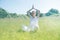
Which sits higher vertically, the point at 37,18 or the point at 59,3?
the point at 59,3

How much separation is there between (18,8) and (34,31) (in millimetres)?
377

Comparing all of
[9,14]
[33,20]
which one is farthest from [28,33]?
[9,14]

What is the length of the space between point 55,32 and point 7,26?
0.61 meters

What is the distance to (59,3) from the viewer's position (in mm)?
2104

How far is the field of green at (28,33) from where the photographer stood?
6.34 feet

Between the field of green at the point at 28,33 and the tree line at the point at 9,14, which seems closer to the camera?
the field of green at the point at 28,33

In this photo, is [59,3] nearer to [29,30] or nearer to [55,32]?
[55,32]

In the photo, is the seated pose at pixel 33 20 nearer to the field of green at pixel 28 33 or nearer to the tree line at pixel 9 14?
the field of green at pixel 28 33

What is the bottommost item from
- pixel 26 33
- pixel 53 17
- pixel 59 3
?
pixel 26 33

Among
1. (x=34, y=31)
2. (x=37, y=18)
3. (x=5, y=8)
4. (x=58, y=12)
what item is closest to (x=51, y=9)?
(x=58, y=12)

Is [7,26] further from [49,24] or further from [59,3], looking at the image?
[59,3]

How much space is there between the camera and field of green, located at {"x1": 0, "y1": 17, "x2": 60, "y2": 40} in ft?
6.34

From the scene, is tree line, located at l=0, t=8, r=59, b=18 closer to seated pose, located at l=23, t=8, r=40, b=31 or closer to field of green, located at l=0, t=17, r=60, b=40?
field of green, located at l=0, t=17, r=60, b=40

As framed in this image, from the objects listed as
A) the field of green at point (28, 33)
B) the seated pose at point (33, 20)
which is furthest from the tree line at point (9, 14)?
the seated pose at point (33, 20)
